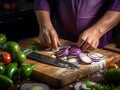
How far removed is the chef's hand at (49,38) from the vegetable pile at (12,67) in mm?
179

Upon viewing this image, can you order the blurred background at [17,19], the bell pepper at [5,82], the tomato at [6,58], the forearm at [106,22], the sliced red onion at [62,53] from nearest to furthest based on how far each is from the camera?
the bell pepper at [5,82] → the tomato at [6,58] → the sliced red onion at [62,53] → the forearm at [106,22] → the blurred background at [17,19]

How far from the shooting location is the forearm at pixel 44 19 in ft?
5.34

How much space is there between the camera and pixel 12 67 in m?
1.24

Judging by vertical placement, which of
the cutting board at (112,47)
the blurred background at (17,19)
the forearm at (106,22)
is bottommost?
the blurred background at (17,19)

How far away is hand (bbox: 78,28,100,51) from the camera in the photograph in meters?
1.50

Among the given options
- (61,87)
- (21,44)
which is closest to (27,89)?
(61,87)

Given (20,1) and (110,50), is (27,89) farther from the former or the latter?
(20,1)

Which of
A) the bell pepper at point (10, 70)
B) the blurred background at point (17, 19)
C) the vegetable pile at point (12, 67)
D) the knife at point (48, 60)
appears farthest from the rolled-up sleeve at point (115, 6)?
the blurred background at point (17, 19)

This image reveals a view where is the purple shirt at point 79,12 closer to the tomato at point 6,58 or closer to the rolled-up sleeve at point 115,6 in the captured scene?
the rolled-up sleeve at point 115,6

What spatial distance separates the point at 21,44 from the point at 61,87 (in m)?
0.53

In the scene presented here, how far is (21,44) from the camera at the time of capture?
1.68 meters

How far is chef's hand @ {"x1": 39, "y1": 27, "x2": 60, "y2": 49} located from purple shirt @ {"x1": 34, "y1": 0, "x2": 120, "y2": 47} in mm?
178

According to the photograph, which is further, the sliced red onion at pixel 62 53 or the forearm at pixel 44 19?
the forearm at pixel 44 19

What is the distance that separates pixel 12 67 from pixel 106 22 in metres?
0.58
